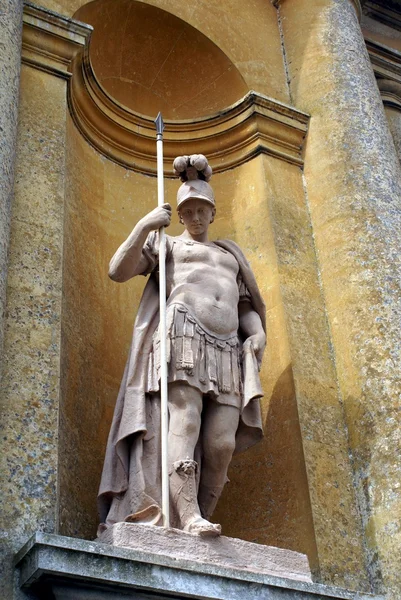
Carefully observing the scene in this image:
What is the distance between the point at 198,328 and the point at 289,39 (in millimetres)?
3584

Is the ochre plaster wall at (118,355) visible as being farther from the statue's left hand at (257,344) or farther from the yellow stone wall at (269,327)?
the statue's left hand at (257,344)

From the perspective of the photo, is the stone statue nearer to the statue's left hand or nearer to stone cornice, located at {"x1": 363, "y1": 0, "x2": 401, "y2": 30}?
the statue's left hand

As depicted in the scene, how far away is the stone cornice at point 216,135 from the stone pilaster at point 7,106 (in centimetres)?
126

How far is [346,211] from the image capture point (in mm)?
6859

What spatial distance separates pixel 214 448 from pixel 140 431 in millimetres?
424

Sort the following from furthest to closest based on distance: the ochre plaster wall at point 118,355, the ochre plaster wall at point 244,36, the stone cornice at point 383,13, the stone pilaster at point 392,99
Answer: the stone cornice at point 383,13
the stone pilaster at point 392,99
the ochre plaster wall at point 244,36
the ochre plaster wall at point 118,355

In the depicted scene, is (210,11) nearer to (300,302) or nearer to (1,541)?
(300,302)

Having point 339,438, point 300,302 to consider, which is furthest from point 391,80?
point 339,438

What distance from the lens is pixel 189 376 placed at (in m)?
5.18

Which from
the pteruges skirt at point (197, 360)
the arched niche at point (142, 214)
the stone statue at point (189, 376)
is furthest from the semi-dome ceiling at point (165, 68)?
the pteruges skirt at point (197, 360)

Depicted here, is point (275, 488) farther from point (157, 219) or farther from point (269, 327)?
point (157, 219)

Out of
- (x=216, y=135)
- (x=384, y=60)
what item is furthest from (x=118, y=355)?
(x=384, y=60)

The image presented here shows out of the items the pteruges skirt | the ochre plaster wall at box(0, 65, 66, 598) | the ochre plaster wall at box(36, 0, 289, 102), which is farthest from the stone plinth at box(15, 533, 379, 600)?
the ochre plaster wall at box(36, 0, 289, 102)

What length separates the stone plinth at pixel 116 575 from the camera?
4148 mm
